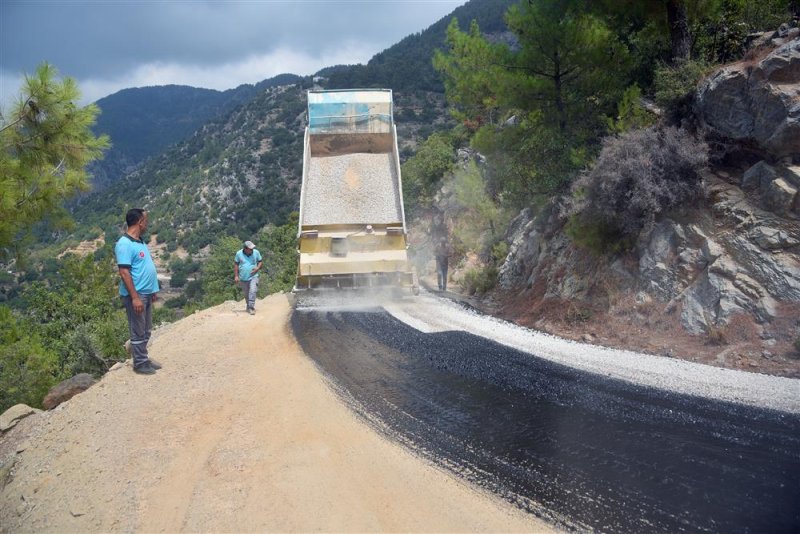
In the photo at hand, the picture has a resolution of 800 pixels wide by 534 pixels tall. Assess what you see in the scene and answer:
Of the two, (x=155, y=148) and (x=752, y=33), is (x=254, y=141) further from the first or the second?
(x=155, y=148)

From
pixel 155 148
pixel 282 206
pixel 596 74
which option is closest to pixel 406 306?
pixel 596 74

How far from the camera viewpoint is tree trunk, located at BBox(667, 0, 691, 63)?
9.17 m

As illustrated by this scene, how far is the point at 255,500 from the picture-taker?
9.82ft

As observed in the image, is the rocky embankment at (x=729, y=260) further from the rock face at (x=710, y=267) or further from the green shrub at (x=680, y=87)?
the green shrub at (x=680, y=87)

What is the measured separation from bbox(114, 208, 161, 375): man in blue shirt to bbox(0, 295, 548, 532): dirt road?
30cm

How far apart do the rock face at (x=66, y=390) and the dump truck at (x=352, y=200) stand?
16.6 feet

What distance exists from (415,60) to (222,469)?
8484 centimetres

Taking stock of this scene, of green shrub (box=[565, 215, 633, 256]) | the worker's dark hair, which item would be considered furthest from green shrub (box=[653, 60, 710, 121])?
the worker's dark hair

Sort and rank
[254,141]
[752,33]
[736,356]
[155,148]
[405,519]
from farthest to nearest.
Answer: [155,148]
[254,141]
[752,33]
[736,356]
[405,519]

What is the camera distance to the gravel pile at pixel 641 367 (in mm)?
4613

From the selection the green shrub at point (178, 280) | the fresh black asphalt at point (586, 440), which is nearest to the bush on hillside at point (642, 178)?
the fresh black asphalt at point (586, 440)

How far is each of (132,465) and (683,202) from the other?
25.4 feet

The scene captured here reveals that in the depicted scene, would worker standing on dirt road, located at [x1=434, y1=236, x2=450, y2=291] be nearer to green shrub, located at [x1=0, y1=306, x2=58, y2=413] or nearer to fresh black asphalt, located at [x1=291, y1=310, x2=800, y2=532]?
fresh black asphalt, located at [x1=291, y1=310, x2=800, y2=532]

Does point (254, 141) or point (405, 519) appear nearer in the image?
point (405, 519)
